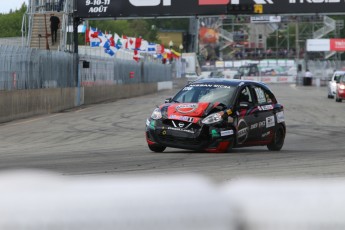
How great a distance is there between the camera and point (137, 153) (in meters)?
13.3

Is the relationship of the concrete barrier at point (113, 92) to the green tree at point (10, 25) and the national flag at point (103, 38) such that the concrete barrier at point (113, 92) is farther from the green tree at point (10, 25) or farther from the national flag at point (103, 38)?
the green tree at point (10, 25)

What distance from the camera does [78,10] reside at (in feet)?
111

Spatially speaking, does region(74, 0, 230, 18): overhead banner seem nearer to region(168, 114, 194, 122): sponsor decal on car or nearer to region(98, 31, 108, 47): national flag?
region(98, 31, 108, 47): national flag

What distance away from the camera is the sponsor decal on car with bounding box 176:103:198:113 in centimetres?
1249

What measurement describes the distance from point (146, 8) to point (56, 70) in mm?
5528

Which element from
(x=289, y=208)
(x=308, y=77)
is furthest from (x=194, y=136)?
(x=308, y=77)

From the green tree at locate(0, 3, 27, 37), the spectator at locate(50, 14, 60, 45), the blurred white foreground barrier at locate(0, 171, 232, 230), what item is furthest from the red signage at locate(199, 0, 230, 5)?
the green tree at locate(0, 3, 27, 37)

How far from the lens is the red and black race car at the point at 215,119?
490 inches

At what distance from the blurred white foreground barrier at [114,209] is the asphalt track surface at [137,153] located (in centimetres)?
477

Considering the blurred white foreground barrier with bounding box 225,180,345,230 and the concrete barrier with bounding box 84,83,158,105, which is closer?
the blurred white foreground barrier with bounding box 225,180,345,230

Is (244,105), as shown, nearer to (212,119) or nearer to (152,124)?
(212,119)

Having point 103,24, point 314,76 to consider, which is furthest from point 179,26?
point 314,76

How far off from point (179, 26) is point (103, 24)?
259ft

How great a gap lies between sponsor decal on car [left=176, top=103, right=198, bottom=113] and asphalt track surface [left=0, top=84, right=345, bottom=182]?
770 mm
